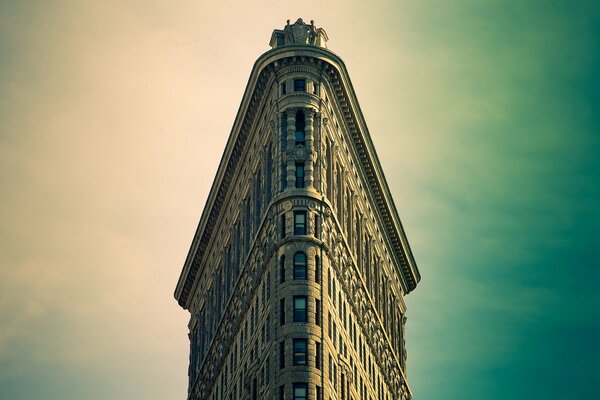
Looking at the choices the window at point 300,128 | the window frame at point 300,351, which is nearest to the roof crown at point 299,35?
the window at point 300,128

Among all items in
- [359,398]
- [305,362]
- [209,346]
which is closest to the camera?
[305,362]

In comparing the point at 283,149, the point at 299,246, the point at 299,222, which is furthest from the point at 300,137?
the point at 299,246

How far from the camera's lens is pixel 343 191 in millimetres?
169875

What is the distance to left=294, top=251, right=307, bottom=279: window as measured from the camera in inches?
5960

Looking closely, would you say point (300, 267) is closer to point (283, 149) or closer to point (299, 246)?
point (299, 246)

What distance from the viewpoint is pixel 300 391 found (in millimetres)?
144375

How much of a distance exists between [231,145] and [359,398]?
119 feet

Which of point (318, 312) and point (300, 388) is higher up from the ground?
point (318, 312)

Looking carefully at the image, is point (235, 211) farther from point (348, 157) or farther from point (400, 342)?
point (400, 342)

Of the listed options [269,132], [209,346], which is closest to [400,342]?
[209,346]

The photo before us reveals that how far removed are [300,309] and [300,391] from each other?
8.70 m

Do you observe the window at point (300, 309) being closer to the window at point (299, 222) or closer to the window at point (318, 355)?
the window at point (318, 355)

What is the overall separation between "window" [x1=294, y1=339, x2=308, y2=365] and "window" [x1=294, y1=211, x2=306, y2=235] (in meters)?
12.7

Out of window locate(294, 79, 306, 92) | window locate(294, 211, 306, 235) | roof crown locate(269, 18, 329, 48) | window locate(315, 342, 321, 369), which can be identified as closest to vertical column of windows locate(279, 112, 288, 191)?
window locate(294, 79, 306, 92)
